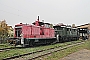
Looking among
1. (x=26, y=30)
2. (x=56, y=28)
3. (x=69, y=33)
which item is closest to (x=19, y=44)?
(x=26, y=30)

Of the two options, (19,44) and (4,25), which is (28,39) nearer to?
(19,44)

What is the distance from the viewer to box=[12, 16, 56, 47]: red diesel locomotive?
643 inches

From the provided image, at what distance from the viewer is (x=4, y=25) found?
1497 inches

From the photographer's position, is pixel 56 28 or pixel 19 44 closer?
pixel 19 44

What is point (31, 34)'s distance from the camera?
18.0 meters

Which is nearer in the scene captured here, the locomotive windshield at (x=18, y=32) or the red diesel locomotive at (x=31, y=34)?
the red diesel locomotive at (x=31, y=34)

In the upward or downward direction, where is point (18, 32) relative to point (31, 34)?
upward

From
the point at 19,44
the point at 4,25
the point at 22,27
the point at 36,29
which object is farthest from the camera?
the point at 4,25

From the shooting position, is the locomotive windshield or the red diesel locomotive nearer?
the red diesel locomotive

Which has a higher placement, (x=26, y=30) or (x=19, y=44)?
(x=26, y=30)

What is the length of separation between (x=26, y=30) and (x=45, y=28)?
15.6 ft

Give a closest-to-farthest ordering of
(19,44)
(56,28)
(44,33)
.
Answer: (19,44), (44,33), (56,28)

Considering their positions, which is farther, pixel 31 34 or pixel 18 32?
pixel 31 34

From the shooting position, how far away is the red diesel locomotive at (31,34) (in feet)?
53.5
